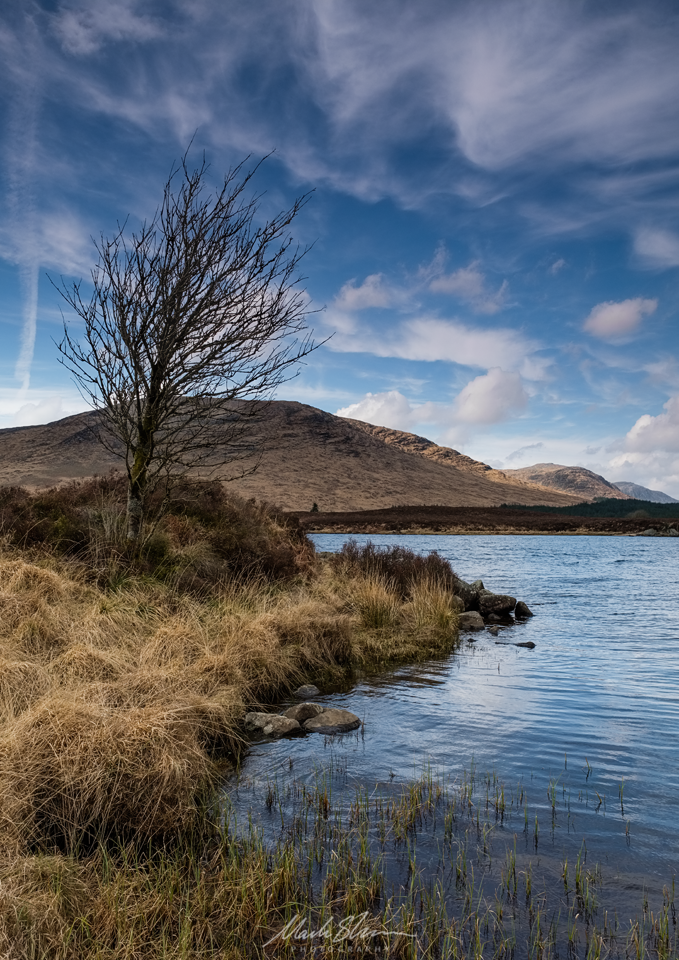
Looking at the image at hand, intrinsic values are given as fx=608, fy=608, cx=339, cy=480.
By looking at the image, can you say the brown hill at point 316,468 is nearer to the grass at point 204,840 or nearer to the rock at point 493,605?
the rock at point 493,605

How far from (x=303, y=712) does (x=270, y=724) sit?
1.84 feet

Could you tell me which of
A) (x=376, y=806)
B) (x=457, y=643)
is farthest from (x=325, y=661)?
(x=376, y=806)

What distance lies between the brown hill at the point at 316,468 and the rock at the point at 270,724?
245ft

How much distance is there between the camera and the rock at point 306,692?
8.91m

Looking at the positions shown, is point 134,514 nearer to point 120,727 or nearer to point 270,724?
point 270,724

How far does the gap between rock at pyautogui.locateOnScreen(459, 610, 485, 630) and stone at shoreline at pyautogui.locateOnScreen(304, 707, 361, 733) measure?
26.4 ft

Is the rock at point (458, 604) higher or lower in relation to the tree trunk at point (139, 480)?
lower

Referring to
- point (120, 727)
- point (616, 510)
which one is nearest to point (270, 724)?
point (120, 727)

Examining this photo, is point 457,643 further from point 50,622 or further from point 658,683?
point 50,622

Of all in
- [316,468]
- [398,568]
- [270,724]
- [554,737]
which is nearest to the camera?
[270,724]

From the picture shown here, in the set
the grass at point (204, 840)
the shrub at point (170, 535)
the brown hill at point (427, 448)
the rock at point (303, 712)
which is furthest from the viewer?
the brown hill at point (427, 448)

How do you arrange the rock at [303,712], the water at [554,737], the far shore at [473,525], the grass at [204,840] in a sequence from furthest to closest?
1. the far shore at [473,525]
2. the rock at [303,712]
3. the water at [554,737]
4. the grass at [204,840]

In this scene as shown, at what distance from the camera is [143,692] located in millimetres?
6383

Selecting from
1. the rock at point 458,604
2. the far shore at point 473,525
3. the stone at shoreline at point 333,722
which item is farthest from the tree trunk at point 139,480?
the far shore at point 473,525
